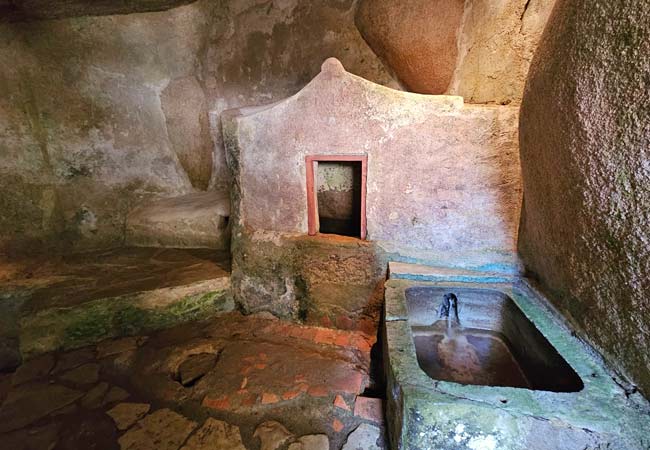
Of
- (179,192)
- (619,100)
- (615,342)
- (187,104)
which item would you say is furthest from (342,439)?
(187,104)

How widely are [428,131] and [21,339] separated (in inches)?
176

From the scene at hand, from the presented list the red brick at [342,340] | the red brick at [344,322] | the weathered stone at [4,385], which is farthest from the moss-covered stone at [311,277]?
the weathered stone at [4,385]

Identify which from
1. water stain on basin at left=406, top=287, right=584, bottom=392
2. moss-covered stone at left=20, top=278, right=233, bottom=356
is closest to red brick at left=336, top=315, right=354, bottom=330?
water stain on basin at left=406, top=287, right=584, bottom=392

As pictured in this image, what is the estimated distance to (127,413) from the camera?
2.53 meters

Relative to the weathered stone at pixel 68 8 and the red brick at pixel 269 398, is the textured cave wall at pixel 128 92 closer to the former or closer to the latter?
the weathered stone at pixel 68 8

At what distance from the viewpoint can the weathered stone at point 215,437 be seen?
2.25m

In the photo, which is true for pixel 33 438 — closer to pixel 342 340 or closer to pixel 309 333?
pixel 309 333

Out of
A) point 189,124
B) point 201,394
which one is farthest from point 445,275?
point 189,124

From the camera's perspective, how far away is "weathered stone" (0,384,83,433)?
8.11 feet

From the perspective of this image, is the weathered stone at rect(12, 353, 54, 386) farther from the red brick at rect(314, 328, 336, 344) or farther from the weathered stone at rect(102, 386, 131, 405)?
the red brick at rect(314, 328, 336, 344)

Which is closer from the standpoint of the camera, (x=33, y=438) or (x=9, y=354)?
A: (x=33, y=438)

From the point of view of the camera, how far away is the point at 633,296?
61.6 inches

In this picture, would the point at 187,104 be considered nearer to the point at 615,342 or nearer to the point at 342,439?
the point at 342,439

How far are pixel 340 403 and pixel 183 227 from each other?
142 inches
